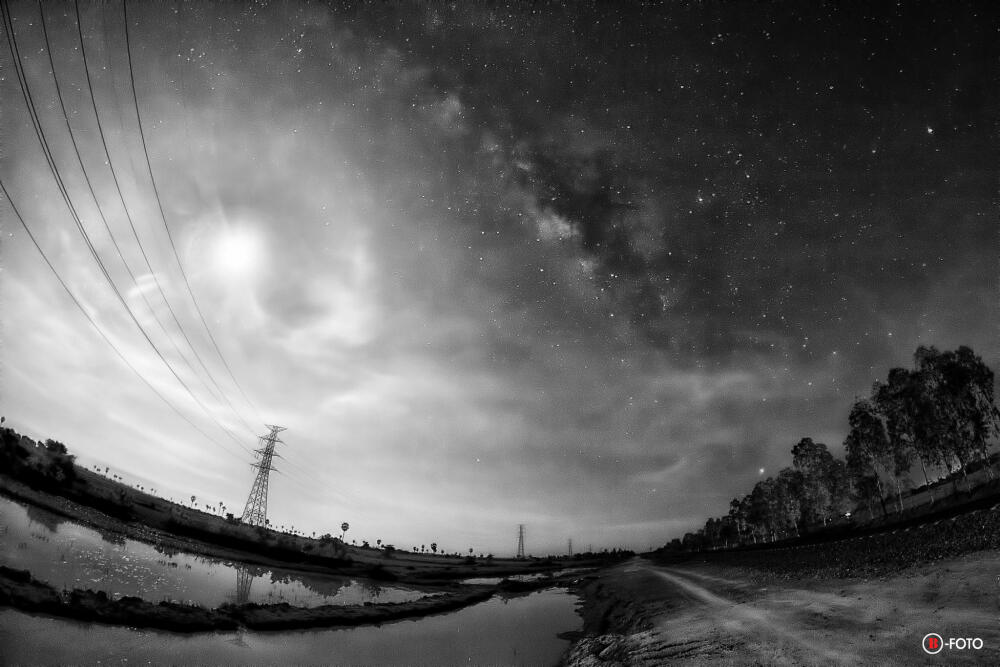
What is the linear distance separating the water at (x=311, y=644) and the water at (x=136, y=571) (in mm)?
6842

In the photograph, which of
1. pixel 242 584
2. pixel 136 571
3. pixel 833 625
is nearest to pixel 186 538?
pixel 242 584

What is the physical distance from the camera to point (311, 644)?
2061 cm

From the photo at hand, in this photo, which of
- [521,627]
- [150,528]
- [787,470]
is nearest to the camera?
[521,627]

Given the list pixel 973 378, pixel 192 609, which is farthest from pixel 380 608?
pixel 973 378

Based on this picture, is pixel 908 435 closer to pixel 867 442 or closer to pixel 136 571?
pixel 867 442

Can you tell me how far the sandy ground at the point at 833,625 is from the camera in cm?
1070

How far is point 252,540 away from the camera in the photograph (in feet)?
231

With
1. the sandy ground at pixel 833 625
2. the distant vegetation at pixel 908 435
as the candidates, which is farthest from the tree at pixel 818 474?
the sandy ground at pixel 833 625

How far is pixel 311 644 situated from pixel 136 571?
60.0 feet

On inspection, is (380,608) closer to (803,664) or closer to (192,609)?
(192,609)

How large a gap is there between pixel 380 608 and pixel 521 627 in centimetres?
1120

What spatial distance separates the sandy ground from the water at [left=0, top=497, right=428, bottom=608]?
24.4 meters

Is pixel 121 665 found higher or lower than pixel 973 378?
lower

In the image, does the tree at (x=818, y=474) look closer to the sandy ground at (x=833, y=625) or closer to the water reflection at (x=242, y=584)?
the sandy ground at (x=833, y=625)
